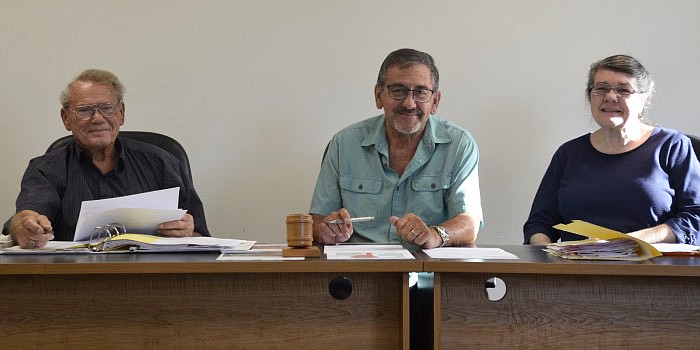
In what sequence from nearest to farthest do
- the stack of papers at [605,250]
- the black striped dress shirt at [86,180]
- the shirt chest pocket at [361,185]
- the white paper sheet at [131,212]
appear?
the stack of papers at [605,250] → the white paper sheet at [131,212] → the black striped dress shirt at [86,180] → the shirt chest pocket at [361,185]

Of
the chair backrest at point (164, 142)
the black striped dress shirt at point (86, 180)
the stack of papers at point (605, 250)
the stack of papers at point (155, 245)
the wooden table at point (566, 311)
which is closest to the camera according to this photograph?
the wooden table at point (566, 311)

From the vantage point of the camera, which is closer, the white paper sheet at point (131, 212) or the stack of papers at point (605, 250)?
the stack of papers at point (605, 250)

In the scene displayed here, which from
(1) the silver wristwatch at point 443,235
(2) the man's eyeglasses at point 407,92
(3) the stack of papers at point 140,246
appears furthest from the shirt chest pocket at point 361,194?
(3) the stack of papers at point 140,246

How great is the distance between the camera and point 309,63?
296 cm

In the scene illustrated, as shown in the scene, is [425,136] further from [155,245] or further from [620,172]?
[155,245]

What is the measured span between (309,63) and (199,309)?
Result: 60.3 inches

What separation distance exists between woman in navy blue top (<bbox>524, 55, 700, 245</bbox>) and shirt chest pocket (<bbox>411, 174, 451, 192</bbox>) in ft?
1.16

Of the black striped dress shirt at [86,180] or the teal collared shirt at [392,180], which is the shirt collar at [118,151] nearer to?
the black striped dress shirt at [86,180]

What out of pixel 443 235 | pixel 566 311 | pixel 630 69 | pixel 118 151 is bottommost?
pixel 566 311

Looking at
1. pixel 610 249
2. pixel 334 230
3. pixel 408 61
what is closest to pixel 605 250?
pixel 610 249

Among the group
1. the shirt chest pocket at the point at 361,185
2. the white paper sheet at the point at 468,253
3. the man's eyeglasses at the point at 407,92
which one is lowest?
the white paper sheet at the point at 468,253

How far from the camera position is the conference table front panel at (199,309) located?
1.59 metres

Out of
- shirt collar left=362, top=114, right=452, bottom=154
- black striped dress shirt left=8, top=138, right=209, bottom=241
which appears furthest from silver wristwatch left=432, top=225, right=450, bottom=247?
black striped dress shirt left=8, top=138, right=209, bottom=241

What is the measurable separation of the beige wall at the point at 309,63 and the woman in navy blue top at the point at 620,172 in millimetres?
380
